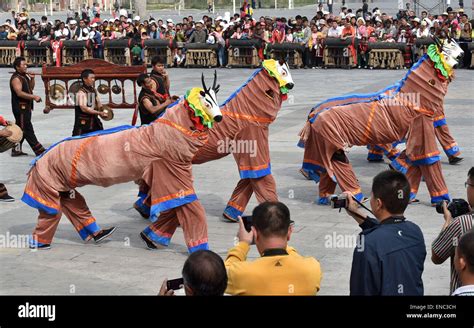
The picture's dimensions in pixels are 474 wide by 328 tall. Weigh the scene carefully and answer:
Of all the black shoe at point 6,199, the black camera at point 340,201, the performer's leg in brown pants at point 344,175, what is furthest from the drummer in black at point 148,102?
the black camera at point 340,201

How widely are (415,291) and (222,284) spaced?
5.43 feet

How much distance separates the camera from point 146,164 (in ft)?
32.2

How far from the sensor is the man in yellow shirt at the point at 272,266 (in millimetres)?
5195

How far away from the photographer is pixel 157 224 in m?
10.2

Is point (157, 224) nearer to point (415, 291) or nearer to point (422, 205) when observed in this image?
point (422, 205)

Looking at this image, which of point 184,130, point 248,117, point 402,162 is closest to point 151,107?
point 248,117

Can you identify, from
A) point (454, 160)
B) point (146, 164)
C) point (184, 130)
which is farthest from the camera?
point (454, 160)

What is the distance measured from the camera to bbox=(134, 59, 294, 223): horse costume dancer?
11211 millimetres

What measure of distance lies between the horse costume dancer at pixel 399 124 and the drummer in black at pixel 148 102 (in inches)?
79.5

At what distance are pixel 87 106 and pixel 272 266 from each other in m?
8.18

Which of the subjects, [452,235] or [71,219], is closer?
[452,235]

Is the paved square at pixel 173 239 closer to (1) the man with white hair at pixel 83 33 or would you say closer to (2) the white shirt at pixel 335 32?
(2) the white shirt at pixel 335 32

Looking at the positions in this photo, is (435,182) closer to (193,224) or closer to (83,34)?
(193,224)
